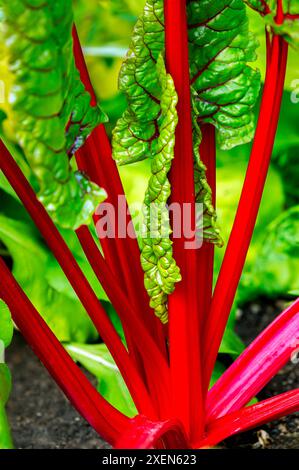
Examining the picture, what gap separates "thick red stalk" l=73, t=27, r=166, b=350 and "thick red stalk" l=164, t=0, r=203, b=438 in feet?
0.16

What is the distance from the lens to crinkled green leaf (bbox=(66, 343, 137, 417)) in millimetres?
1062

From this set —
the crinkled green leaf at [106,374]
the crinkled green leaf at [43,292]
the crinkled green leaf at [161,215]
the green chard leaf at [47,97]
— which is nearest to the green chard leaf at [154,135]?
the crinkled green leaf at [161,215]

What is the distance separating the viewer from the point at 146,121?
85cm

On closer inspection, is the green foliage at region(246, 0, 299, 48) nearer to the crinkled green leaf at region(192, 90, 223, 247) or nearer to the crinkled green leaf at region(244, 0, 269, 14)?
the crinkled green leaf at region(244, 0, 269, 14)

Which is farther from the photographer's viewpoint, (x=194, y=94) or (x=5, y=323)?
(x=194, y=94)

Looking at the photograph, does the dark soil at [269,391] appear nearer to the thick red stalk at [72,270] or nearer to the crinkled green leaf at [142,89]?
the thick red stalk at [72,270]

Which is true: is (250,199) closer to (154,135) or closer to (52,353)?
(154,135)

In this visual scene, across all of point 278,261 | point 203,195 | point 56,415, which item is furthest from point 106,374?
point 278,261

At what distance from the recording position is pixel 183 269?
2.78 feet

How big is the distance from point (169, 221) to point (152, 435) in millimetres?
232

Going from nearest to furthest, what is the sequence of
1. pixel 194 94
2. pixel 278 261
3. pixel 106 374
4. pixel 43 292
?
pixel 194 94, pixel 106 374, pixel 43 292, pixel 278 261

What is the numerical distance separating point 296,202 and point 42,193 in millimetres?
1090

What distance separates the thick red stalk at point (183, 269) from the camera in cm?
79

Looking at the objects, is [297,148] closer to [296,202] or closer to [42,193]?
[296,202]
